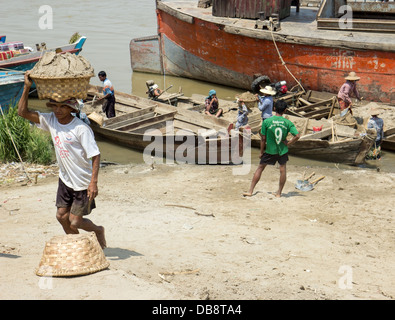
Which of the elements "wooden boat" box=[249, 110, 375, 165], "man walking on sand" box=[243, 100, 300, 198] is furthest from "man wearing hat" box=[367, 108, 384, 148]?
"man walking on sand" box=[243, 100, 300, 198]

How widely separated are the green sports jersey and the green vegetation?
193 inches

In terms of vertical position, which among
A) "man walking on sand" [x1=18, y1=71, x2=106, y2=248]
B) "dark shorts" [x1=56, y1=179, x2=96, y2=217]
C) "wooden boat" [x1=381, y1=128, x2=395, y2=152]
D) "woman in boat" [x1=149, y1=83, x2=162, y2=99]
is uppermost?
"man walking on sand" [x1=18, y1=71, x2=106, y2=248]

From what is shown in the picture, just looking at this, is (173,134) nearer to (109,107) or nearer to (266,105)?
(266,105)

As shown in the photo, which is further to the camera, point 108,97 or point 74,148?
point 108,97

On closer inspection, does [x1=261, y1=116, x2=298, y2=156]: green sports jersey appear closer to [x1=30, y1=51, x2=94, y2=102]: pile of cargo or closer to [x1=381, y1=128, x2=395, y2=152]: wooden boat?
[x1=30, y1=51, x2=94, y2=102]: pile of cargo

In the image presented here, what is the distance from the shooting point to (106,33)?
88.6ft

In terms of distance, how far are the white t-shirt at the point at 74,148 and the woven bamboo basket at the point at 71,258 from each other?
1.71 ft

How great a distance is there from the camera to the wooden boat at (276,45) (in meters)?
Result: 14.8

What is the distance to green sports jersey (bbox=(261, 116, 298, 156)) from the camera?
8266mm

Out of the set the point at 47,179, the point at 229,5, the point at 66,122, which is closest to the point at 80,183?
the point at 66,122

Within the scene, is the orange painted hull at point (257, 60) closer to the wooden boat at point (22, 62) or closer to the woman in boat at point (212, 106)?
the woman in boat at point (212, 106)

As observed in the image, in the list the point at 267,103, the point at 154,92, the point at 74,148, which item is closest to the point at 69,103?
the point at 74,148

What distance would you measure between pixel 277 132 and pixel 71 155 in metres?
4.12

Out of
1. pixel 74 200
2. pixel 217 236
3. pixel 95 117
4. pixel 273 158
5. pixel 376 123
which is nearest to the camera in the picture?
pixel 74 200
